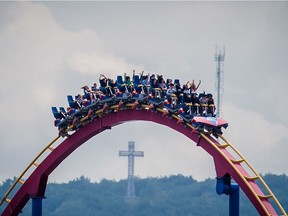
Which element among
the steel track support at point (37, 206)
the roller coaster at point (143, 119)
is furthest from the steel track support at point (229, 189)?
the steel track support at point (37, 206)

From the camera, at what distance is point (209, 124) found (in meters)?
33.7

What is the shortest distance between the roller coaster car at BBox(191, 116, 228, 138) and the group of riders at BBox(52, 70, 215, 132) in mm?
526

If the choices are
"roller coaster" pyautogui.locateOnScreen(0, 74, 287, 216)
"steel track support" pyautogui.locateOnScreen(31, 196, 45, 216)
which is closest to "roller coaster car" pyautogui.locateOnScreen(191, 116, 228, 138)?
"roller coaster" pyautogui.locateOnScreen(0, 74, 287, 216)

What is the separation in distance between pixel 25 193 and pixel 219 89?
13385mm

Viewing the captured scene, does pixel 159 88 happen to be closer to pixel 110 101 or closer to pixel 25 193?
pixel 110 101

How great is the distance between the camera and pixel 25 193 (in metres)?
40.1

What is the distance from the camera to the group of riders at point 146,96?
34.7 meters

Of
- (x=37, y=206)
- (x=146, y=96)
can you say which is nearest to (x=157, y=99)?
(x=146, y=96)

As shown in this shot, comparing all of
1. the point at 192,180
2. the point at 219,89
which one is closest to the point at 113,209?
the point at 192,180

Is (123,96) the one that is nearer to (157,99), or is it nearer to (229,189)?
(157,99)

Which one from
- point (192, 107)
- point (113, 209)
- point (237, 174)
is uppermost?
point (113, 209)

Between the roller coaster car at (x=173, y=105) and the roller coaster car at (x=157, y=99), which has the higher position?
the roller coaster car at (x=157, y=99)

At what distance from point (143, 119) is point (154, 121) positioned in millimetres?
552

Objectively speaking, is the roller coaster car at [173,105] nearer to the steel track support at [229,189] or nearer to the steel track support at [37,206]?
the steel track support at [229,189]
